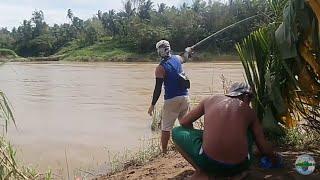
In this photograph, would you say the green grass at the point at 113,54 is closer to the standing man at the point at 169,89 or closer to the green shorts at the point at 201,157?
the standing man at the point at 169,89

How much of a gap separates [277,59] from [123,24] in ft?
197

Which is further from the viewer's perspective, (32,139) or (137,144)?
(32,139)

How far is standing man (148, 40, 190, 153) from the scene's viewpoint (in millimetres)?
5453

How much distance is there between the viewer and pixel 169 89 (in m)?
5.53

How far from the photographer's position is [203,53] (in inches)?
1694

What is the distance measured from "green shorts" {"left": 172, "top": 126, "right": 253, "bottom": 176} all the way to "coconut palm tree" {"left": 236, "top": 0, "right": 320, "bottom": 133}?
1.85 ft

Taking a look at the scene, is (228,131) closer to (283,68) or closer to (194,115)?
(194,115)

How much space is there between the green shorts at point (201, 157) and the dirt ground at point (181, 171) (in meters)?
0.12

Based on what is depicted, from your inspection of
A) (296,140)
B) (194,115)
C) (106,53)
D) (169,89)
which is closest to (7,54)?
(194,115)

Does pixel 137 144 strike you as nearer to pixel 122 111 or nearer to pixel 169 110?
pixel 169 110

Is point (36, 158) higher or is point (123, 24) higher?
point (123, 24)

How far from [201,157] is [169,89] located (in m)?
1.98

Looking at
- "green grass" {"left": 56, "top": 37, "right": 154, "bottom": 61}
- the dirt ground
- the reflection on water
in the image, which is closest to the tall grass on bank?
the dirt ground

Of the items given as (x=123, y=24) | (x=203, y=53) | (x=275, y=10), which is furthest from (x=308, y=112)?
(x=123, y=24)
